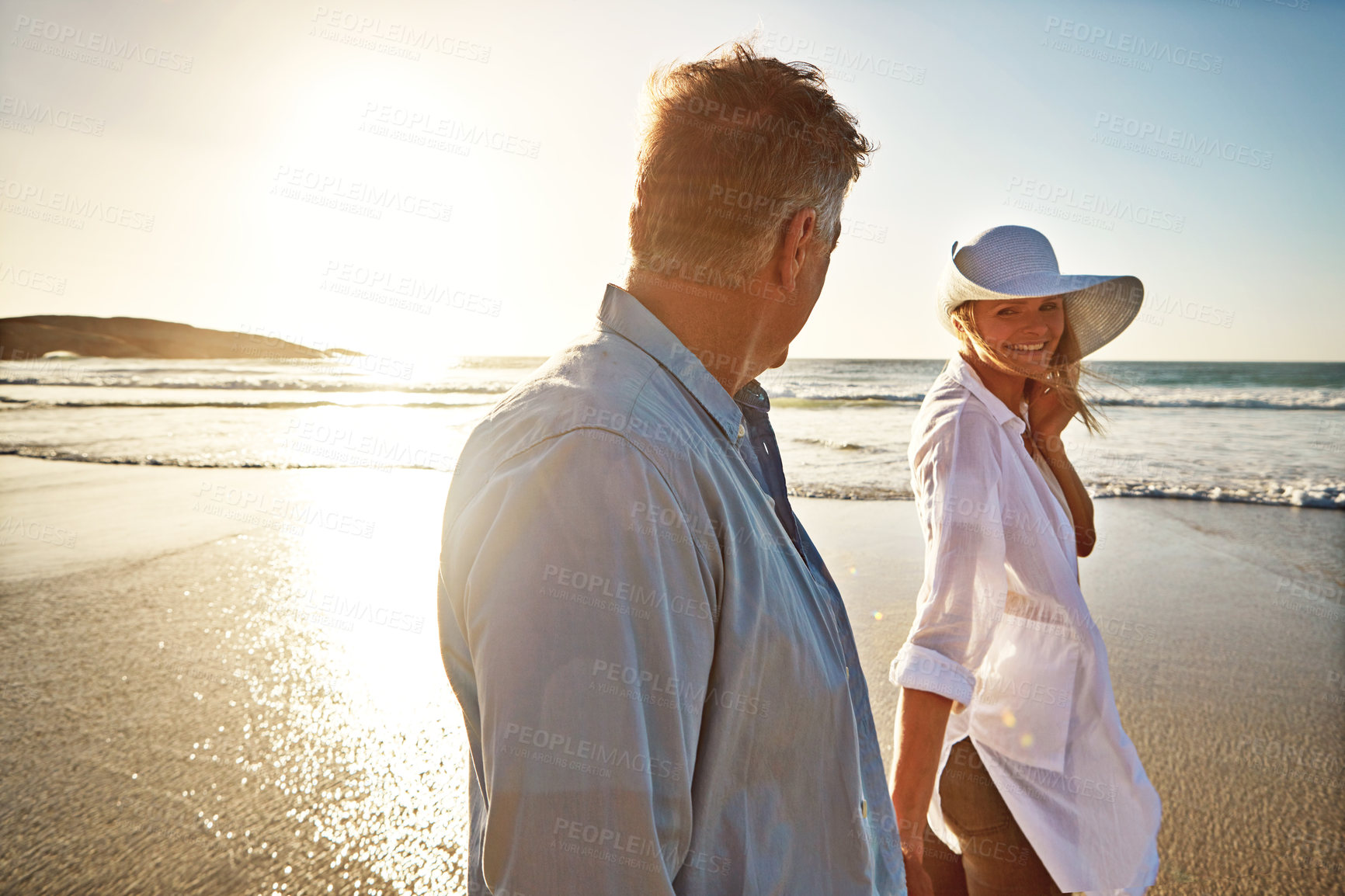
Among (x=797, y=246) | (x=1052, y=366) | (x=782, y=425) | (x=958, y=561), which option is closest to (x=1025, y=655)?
(x=958, y=561)

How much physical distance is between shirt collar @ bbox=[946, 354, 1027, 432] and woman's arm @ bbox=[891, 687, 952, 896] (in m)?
0.85

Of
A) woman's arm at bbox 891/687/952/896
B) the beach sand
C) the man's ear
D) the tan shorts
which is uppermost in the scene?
the man's ear

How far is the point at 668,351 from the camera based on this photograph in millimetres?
1194

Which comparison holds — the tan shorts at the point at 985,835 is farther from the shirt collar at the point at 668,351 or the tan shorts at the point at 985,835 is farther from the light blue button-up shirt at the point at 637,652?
the shirt collar at the point at 668,351

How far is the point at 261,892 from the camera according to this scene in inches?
101

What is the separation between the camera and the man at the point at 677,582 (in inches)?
32.0

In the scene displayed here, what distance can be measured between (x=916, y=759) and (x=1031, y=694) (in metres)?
0.46

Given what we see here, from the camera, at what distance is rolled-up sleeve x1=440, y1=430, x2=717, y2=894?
2.64 ft

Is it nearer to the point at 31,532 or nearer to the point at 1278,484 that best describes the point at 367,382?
the point at 31,532

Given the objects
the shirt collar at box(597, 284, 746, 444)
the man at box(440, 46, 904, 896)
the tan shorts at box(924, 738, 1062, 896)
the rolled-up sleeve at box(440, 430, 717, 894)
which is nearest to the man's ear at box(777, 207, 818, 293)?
the man at box(440, 46, 904, 896)

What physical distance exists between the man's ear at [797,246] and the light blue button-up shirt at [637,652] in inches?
11.7

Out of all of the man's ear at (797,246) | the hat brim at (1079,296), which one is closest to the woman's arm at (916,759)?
the man's ear at (797,246)

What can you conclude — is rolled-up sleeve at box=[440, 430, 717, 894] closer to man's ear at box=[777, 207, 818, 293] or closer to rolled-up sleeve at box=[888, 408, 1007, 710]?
man's ear at box=[777, 207, 818, 293]

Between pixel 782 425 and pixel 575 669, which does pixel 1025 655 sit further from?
pixel 782 425
